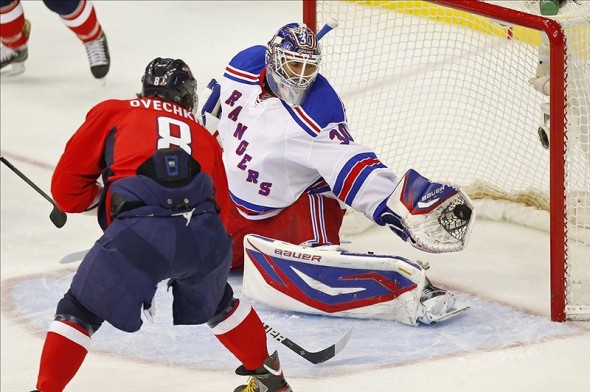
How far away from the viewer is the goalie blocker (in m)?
3.67

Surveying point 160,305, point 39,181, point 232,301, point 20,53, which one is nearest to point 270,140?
point 160,305

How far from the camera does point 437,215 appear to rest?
3.56m

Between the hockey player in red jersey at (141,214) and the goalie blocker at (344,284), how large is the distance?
2.53 feet

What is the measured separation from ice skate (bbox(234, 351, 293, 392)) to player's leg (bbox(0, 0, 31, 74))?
128 inches

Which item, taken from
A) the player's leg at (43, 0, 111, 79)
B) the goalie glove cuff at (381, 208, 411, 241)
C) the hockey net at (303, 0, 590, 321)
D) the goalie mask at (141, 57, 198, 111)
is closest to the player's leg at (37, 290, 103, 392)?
the goalie mask at (141, 57, 198, 111)

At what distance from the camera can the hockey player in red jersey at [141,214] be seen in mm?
2811

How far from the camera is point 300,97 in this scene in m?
3.81

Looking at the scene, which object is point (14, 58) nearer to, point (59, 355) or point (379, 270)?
point (379, 270)

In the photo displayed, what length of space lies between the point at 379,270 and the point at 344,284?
111 mm

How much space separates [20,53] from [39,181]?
1528 millimetres

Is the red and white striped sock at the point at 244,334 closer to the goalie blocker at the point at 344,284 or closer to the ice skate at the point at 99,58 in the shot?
the goalie blocker at the point at 344,284

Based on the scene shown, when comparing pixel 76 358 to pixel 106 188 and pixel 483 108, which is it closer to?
pixel 106 188

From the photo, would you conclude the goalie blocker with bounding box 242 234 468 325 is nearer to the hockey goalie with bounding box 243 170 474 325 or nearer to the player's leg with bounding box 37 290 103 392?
the hockey goalie with bounding box 243 170 474 325

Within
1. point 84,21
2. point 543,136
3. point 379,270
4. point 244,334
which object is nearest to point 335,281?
point 379,270
